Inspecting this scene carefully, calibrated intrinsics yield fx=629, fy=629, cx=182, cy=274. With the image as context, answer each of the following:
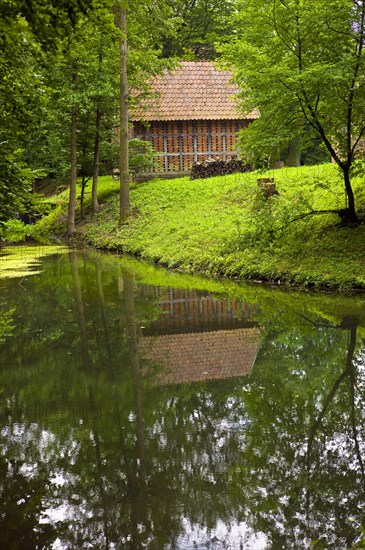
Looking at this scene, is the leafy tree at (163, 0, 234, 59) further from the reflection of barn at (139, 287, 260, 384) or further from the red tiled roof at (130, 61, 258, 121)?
the reflection of barn at (139, 287, 260, 384)

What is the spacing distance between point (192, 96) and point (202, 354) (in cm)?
2716

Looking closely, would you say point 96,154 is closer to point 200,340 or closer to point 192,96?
point 192,96

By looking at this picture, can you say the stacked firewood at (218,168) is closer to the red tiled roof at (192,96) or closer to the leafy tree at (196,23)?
the red tiled roof at (192,96)

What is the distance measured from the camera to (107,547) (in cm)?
381

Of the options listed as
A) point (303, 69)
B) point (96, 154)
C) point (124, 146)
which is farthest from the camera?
point (96, 154)

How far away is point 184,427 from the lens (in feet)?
19.0

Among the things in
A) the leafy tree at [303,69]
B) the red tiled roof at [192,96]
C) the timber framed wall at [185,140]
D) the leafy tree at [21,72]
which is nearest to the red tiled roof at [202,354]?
the leafy tree at [21,72]

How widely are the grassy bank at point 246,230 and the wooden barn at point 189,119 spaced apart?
5.57 m

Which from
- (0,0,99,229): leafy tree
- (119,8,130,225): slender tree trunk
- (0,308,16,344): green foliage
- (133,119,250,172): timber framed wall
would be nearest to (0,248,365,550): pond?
(0,308,16,344): green foliage

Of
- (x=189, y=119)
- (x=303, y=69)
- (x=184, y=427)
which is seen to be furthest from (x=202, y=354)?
(x=189, y=119)

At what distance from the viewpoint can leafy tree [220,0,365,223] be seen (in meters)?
12.5

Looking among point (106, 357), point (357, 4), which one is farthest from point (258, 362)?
point (357, 4)

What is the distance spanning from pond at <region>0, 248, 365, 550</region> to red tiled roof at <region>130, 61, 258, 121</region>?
22766 millimetres

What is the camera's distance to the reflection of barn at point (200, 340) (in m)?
7.66
